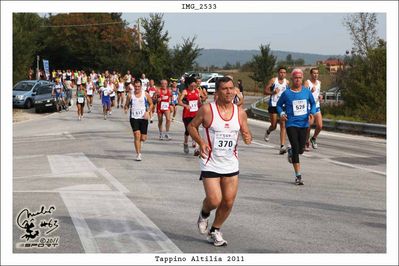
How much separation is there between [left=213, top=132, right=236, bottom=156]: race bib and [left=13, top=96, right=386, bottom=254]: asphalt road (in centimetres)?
106

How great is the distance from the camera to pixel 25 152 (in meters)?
16.3

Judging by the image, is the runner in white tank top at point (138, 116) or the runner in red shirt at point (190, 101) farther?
the runner in red shirt at point (190, 101)

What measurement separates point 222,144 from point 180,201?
2817 millimetres

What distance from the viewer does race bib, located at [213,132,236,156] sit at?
629 cm

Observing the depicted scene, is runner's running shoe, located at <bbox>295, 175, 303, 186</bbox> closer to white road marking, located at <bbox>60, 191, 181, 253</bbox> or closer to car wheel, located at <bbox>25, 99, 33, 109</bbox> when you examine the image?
white road marking, located at <bbox>60, 191, 181, 253</bbox>

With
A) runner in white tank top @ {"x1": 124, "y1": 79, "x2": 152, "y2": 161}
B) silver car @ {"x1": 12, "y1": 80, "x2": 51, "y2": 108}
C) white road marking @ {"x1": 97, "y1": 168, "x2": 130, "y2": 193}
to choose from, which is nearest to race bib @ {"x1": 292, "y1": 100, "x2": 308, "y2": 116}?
white road marking @ {"x1": 97, "y1": 168, "x2": 130, "y2": 193}

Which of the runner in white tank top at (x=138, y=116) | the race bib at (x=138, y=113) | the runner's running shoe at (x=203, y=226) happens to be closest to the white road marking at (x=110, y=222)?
the runner's running shoe at (x=203, y=226)

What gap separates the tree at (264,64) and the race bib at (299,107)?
36307mm

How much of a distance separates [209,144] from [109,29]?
66.2 metres

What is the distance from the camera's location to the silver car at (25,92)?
34.2 meters

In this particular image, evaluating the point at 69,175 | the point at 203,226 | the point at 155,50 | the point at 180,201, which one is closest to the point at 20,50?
the point at 155,50

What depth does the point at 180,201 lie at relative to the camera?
888 cm

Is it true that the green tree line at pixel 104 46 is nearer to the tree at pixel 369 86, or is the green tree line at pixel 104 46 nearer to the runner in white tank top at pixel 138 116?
the tree at pixel 369 86

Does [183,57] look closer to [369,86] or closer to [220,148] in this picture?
[369,86]
